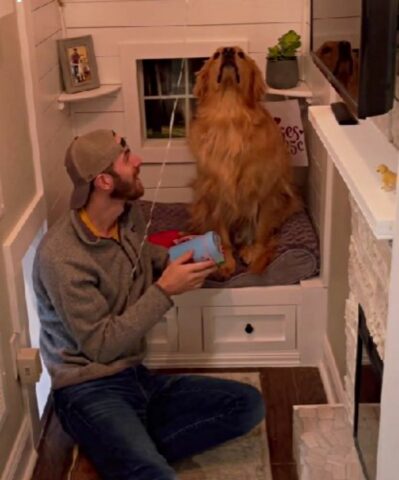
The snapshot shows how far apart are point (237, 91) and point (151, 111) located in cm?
70

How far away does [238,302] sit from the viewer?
106 inches

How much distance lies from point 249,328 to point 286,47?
1.12 metres

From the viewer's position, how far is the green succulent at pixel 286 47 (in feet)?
9.70

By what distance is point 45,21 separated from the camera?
2760 millimetres

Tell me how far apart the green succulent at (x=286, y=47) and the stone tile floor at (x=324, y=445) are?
57.5 inches

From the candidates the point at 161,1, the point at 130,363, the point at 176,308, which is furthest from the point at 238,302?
the point at 161,1

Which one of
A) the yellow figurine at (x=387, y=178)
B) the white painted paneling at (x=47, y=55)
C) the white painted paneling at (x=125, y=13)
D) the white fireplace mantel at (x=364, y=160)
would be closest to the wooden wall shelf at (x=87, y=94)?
the white painted paneling at (x=47, y=55)

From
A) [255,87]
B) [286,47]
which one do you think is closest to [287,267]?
[255,87]

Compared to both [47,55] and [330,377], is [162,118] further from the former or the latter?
[330,377]

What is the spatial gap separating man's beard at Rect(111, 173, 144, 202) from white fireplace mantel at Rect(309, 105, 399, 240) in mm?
592

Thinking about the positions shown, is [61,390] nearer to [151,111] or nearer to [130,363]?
[130,363]

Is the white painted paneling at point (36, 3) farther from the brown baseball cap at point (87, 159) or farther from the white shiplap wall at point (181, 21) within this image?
the brown baseball cap at point (87, 159)

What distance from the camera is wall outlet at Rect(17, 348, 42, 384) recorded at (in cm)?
212

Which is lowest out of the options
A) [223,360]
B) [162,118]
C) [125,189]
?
[223,360]
